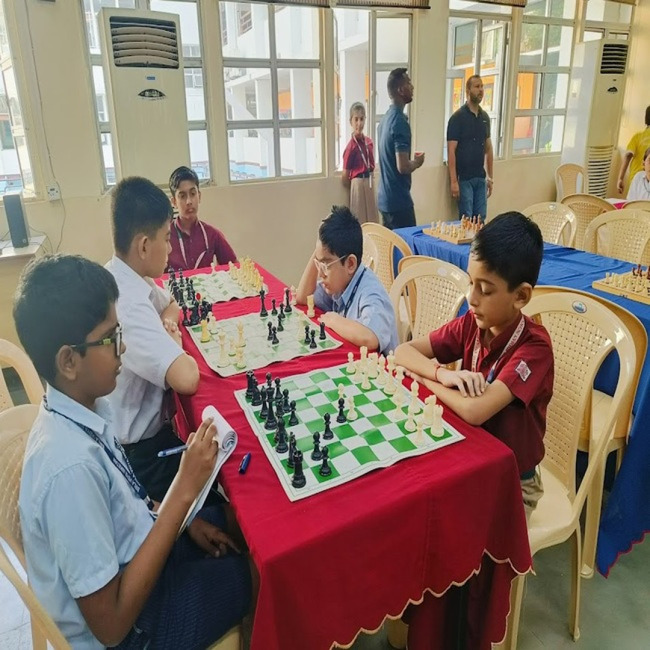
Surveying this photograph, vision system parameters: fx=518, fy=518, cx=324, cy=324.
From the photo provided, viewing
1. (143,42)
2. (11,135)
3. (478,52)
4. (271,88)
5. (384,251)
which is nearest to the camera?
(384,251)

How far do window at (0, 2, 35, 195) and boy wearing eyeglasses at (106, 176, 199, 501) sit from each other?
2510 mm

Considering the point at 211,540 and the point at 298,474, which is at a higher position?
the point at 298,474

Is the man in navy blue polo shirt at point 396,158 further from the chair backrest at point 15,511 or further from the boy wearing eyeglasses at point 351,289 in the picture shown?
the chair backrest at point 15,511

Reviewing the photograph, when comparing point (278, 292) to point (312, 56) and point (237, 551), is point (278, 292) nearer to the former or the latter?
point (237, 551)

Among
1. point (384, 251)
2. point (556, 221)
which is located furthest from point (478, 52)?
point (384, 251)

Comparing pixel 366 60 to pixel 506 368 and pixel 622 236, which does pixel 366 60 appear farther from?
pixel 506 368

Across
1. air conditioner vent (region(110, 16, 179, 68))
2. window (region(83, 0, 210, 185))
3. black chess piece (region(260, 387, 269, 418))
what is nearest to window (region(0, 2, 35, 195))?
window (region(83, 0, 210, 185))

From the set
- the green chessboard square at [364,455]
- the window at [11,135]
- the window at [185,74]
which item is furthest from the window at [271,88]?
the green chessboard square at [364,455]

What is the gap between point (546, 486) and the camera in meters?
1.62

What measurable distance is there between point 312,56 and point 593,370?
4.09 meters

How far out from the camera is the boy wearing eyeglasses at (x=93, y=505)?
2.92 feet

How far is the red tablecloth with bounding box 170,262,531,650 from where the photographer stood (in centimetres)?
96

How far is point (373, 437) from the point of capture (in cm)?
125

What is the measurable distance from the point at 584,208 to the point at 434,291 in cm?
274
